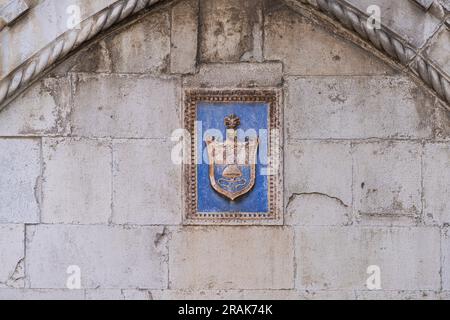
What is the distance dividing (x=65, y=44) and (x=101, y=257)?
137 cm

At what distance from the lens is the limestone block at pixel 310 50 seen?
6.57 metres

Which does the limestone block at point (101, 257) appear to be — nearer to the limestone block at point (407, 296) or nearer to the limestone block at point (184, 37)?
the limestone block at point (184, 37)

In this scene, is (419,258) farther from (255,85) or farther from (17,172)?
(17,172)

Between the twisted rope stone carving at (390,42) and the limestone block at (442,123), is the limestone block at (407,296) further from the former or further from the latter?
the twisted rope stone carving at (390,42)

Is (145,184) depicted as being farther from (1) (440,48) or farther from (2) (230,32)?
(1) (440,48)

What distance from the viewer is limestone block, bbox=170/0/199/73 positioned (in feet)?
21.5

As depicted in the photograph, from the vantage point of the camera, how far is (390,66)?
657cm

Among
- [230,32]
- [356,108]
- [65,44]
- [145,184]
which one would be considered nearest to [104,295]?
[145,184]

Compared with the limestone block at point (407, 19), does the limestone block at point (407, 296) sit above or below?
below

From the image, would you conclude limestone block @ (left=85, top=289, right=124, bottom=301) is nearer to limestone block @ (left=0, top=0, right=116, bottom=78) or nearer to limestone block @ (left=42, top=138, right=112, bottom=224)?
limestone block @ (left=42, top=138, right=112, bottom=224)

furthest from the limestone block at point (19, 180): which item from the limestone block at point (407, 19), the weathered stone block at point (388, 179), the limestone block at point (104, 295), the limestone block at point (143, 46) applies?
the limestone block at point (407, 19)

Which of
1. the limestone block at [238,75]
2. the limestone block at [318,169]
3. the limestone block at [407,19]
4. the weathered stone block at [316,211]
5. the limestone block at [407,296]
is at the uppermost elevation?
the limestone block at [407,19]

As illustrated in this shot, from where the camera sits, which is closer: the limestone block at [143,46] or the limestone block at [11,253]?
the limestone block at [11,253]
